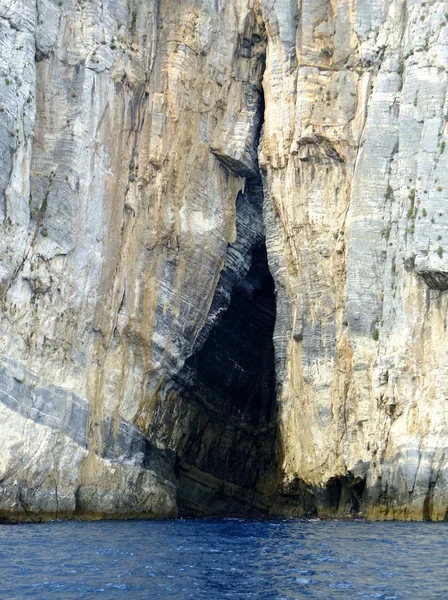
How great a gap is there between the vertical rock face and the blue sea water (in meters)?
4.35

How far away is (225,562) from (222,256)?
18.3m

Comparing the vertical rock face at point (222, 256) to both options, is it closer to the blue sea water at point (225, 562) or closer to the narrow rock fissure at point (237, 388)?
the narrow rock fissure at point (237, 388)

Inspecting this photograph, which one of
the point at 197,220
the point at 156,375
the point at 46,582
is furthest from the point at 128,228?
the point at 46,582

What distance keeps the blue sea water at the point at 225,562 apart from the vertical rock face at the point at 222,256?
4.35 metres

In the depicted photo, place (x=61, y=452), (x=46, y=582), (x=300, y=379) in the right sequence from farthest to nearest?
(x=300, y=379) → (x=61, y=452) → (x=46, y=582)

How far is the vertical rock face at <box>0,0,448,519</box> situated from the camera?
1374 inches

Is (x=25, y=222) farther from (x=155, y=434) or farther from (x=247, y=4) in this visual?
(x=247, y=4)

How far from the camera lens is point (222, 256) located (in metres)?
40.4

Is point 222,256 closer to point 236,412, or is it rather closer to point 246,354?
point 246,354


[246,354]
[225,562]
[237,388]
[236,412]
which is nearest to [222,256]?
[246,354]

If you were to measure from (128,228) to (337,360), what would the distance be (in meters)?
9.03

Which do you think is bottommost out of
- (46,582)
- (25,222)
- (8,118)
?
(46,582)

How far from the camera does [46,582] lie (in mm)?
20812

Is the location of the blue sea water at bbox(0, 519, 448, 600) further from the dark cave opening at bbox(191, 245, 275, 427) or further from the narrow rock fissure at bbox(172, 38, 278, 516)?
the dark cave opening at bbox(191, 245, 275, 427)
